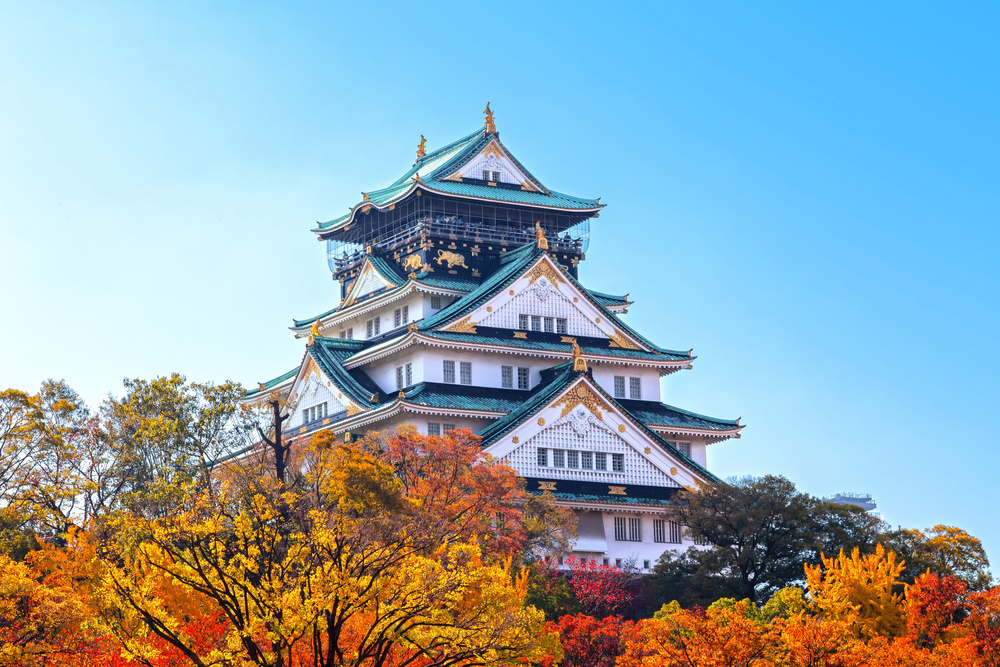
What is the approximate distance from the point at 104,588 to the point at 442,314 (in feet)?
122

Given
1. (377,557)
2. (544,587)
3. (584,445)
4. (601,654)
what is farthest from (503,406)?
(377,557)

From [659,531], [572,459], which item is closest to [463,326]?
[572,459]

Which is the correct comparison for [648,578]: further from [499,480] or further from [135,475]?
[135,475]

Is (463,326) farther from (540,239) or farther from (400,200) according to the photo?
(400,200)

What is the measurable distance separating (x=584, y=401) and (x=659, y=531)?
6688 mm

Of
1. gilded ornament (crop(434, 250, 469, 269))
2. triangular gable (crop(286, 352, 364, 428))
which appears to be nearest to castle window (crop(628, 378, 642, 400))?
gilded ornament (crop(434, 250, 469, 269))

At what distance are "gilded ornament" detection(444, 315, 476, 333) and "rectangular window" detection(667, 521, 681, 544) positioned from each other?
12794 mm

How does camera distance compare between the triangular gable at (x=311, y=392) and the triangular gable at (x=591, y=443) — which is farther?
the triangular gable at (x=311, y=392)

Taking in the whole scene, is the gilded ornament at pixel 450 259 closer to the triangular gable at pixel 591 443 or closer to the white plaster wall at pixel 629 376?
the white plaster wall at pixel 629 376

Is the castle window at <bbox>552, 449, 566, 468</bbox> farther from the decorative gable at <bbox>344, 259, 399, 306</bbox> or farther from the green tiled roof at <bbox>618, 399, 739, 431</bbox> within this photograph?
the decorative gable at <bbox>344, 259, 399, 306</bbox>

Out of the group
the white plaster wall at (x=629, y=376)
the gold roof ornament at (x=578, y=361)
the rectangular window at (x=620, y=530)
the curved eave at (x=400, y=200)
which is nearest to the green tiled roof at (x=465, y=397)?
the gold roof ornament at (x=578, y=361)

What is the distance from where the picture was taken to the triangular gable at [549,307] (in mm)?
67250

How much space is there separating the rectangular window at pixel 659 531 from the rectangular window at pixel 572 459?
4.40 meters

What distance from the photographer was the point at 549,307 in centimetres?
6925
